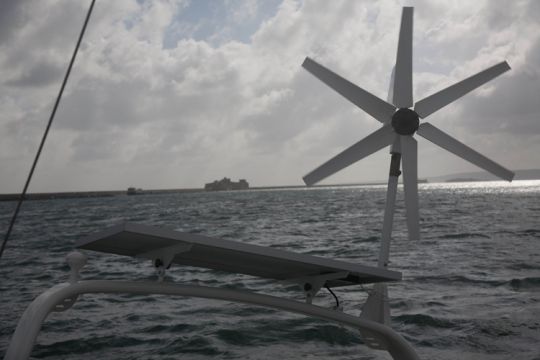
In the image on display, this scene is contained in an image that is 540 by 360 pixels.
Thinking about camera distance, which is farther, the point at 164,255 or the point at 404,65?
the point at 404,65

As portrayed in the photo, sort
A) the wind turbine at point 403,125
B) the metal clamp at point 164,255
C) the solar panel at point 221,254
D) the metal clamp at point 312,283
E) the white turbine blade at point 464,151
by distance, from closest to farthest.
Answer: the solar panel at point 221,254
the metal clamp at point 164,255
the metal clamp at point 312,283
the wind turbine at point 403,125
the white turbine blade at point 464,151

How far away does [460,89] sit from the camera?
42.8ft

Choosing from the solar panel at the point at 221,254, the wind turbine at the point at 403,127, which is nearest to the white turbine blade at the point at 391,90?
the wind turbine at the point at 403,127

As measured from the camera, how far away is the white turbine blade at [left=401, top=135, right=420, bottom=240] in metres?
11.1

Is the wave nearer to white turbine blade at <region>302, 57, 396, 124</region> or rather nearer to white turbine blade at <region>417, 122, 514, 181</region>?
white turbine blade at <region>417, 122, 514, 181</region>

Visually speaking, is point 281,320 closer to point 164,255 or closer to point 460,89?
point 460,89

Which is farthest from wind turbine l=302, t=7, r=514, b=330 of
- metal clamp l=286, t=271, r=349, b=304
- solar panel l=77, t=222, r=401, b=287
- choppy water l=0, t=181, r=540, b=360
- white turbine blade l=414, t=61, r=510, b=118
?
choppy water l=0, t=181, r=540, b=360

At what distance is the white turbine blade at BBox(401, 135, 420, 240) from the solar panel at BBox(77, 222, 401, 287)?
12.2 ft

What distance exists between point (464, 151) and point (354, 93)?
2.77m

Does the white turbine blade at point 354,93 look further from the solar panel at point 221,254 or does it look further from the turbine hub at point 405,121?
the solar panel at point 221,254

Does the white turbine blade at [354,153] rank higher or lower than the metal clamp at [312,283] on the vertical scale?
higher

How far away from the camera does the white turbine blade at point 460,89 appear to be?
39.9ft

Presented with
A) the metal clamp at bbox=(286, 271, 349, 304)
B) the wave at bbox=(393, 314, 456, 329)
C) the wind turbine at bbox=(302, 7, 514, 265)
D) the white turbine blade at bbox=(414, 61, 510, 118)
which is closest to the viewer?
the metal clamp at bbox=(286, 271, 349, 304)

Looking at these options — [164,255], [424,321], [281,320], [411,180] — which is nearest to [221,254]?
[164,255]
